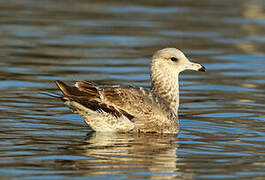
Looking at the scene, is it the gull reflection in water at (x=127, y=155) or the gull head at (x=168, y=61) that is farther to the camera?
the gull head at (x=168, y=61)

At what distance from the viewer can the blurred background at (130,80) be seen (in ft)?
30.6

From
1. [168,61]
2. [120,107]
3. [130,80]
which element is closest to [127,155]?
[120,107]

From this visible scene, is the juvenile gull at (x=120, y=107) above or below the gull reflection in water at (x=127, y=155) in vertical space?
above

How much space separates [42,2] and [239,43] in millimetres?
8139

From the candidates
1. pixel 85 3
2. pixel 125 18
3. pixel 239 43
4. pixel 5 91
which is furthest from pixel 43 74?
pixel 85 3

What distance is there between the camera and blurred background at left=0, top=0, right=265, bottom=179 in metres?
9.31

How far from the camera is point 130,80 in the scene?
15.7 m

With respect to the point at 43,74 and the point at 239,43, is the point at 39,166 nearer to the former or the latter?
the point at 43,74

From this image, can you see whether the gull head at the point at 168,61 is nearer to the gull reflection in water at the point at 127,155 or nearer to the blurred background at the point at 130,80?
the blurred background at the point at 130,80

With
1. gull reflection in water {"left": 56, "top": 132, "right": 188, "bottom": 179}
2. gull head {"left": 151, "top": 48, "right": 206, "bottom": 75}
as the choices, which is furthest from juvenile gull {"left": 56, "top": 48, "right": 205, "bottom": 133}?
gull head {"left": 151, "top": 48, "right": 206, "bottom": 75}

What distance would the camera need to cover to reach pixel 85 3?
84.6 ft

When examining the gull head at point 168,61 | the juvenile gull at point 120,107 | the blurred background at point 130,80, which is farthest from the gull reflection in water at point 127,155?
the gull head at point 168,61

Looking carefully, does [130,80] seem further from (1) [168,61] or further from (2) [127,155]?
(2) [127,155]

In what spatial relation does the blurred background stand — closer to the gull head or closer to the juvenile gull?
the juvenile gull
